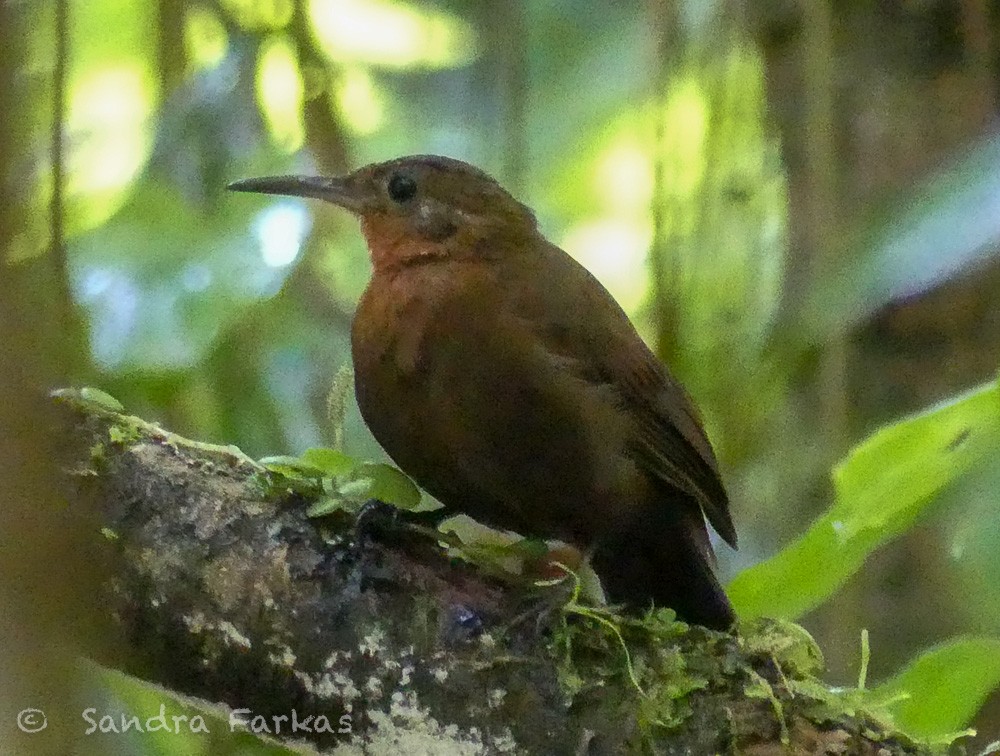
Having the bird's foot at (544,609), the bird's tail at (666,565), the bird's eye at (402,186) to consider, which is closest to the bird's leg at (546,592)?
the bird's foot at (544,609)

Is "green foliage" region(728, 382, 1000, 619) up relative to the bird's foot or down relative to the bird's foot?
up

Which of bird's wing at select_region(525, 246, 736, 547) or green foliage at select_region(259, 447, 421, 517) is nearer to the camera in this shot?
green foliage at select_region(259, 447, 421, 517)

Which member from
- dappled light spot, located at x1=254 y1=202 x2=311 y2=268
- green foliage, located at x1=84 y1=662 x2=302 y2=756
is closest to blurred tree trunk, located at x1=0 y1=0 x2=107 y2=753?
green foliage, located at x1=84 y1=662 x2=302 y2=756

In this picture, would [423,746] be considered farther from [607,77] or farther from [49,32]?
[607,77]

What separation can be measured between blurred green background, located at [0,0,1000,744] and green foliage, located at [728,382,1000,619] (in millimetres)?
319

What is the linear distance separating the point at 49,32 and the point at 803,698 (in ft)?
4.67

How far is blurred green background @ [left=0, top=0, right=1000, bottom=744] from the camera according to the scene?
2416 millimetres

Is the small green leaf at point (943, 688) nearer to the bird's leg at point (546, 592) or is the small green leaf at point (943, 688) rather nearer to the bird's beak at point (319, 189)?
the bird's leg at point (546, 592)

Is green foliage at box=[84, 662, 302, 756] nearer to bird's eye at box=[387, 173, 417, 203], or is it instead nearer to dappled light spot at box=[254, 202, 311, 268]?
dappled light spot at box=[254, 202, 311, 268]

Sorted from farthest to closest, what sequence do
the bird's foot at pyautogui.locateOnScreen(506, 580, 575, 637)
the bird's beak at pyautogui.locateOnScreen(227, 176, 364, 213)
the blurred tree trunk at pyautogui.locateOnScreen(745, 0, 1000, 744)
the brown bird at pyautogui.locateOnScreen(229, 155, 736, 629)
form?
the blurred tree trunk at pyautogui.locateOnScreen(745, 0, 1000, 744) < the bird's beak at pyautogui.locateOnScreen(227, 176, 364, 213) < the brown bird at pyautogui.locateOnScreen(229, 155, 736, 629) < the bird's foot at pyautogui.locateOnScreen(506, 580, 575, 637)

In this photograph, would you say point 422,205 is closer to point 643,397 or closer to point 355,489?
point 643,397

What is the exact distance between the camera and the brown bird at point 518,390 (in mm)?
2250

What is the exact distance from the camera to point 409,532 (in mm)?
2014

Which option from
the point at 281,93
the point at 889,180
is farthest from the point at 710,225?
the point at 281,93
